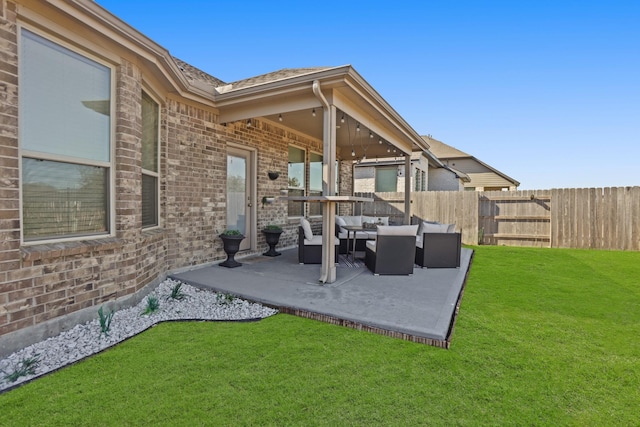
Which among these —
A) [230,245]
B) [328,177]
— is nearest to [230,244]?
[230,245]

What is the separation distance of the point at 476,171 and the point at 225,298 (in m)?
23.0

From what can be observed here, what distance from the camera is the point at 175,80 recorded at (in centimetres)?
487

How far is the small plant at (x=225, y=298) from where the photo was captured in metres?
4.22

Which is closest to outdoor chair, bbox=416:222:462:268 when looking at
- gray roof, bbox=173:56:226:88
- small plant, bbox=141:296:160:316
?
small plant, bbox=141:296:160:316

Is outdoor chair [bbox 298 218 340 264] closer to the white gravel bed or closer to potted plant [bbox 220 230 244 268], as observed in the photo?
potted plant [bbox 220 230 244 268]

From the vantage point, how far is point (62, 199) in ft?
10.7

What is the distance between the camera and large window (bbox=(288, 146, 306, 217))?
8.54 metres

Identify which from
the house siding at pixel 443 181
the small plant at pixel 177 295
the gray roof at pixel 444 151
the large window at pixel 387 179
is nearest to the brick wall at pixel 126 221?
the small plant at pixel 177 295

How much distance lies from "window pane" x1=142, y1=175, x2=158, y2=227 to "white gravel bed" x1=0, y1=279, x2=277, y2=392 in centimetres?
103

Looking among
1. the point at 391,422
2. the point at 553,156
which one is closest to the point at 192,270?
the point at 391,422

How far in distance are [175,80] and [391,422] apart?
517 cm

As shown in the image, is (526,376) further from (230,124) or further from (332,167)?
(230,124)

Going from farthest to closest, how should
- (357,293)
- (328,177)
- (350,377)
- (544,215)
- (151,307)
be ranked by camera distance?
(544,215)
(328,177)
(357,293)
(151,307)
(350,377)

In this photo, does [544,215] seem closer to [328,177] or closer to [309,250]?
[309,250]
